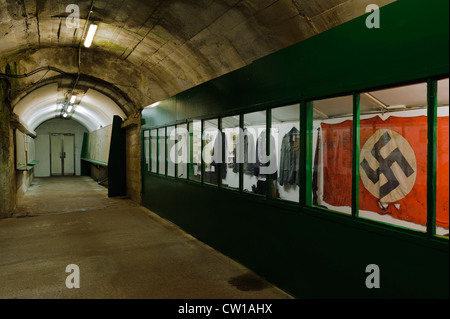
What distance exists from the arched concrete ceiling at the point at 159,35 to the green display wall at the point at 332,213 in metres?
1.16

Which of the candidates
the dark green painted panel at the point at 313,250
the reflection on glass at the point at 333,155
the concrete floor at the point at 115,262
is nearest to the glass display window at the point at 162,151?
the concrete floor at the point at 115,262

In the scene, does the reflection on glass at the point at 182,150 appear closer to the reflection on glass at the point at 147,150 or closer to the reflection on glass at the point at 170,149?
the reflection on glass at the point at 170,149

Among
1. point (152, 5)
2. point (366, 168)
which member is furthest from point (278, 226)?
point (152, 5)

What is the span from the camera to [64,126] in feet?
79.3

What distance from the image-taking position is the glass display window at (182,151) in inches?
295

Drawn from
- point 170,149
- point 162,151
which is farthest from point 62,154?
point 170,149

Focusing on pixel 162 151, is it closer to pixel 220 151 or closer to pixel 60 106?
pixel 220 151

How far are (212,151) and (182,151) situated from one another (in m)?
1.50

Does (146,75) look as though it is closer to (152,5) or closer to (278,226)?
(152,5)

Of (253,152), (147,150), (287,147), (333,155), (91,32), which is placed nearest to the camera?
(287,147)

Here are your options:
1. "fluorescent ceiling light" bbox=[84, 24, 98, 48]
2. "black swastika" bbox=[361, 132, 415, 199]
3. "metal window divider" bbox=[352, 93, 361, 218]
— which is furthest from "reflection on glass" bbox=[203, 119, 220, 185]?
"fluorescent ceiling light" bbox=[84, 24, 98, 48]

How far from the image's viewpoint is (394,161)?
5.70 meters

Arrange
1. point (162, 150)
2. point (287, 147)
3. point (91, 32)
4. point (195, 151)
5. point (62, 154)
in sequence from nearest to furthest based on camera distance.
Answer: point (287, 147), point (195, 151), point (91, 32), point (162, 150), point (62, 154)

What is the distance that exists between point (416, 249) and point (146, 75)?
31.3ft
